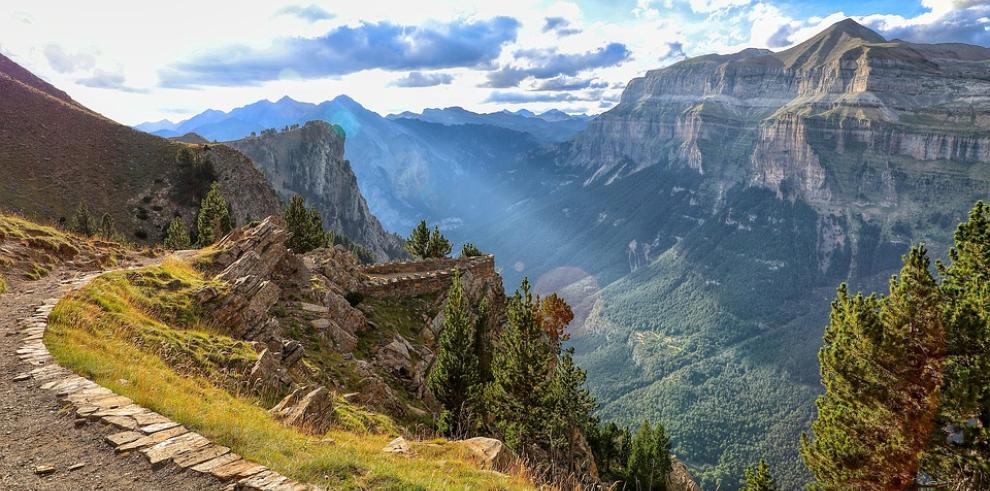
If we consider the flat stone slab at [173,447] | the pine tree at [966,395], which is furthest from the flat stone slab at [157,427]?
the pine tree at [966,395]

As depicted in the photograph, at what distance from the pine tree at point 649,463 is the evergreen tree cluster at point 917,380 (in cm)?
4117

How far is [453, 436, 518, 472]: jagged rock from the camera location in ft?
46.7

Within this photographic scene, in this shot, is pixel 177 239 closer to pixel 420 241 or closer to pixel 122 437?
pixel 420 241

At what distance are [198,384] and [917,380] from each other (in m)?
29.4

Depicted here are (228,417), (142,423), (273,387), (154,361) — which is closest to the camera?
(142,423)

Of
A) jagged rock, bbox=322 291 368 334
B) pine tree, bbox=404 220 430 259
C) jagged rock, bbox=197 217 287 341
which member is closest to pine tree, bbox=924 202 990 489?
jagged rock, bbox=197 217 287 341

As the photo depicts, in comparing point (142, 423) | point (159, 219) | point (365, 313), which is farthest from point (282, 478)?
point (159, 219)

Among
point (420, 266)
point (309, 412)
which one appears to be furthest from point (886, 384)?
point (420, 266)

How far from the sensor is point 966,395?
19.3 m

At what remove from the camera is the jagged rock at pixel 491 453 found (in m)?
14.2

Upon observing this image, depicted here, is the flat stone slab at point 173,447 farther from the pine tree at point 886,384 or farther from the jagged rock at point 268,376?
the pine tree at point 886,384

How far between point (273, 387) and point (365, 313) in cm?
1961

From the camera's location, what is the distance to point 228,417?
40.9 feet

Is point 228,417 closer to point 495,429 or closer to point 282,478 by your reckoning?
point 282,478
